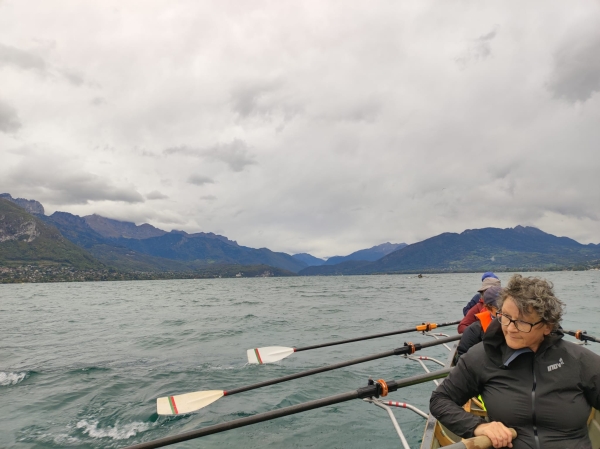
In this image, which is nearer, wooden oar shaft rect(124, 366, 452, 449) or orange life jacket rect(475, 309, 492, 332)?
wooden oar shaft rect(124, 366, 452, 449)

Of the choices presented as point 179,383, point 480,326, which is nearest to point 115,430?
point 179,383

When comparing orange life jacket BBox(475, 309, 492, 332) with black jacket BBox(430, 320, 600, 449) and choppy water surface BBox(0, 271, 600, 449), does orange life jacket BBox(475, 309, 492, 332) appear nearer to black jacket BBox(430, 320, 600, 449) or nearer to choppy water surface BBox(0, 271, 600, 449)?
black jacket BBox(430, 320, 600, 449)

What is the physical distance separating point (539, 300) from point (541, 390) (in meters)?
0.76

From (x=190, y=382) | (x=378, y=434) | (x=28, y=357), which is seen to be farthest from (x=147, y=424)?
(x=28, y=357)

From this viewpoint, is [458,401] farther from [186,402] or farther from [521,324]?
[186,402]

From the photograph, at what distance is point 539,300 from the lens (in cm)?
299

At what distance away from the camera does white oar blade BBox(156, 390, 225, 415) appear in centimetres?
739

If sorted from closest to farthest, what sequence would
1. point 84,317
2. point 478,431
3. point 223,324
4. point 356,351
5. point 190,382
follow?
point 478,431 → point 190,382 → point 356,351 → point 223,324 → point 84,317

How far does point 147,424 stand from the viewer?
30.0 ft

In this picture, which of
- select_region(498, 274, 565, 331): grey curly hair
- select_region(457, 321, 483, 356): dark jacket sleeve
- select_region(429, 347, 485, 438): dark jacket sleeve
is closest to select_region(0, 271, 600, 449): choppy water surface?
select_region(457, 321, 483, 356): dark jacket sleeve

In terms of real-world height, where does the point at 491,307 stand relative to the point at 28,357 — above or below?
above

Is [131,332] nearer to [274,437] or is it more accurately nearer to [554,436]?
[274,437]

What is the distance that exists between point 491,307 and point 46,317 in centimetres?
3954

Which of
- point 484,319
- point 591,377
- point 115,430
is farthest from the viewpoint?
point 115,430
